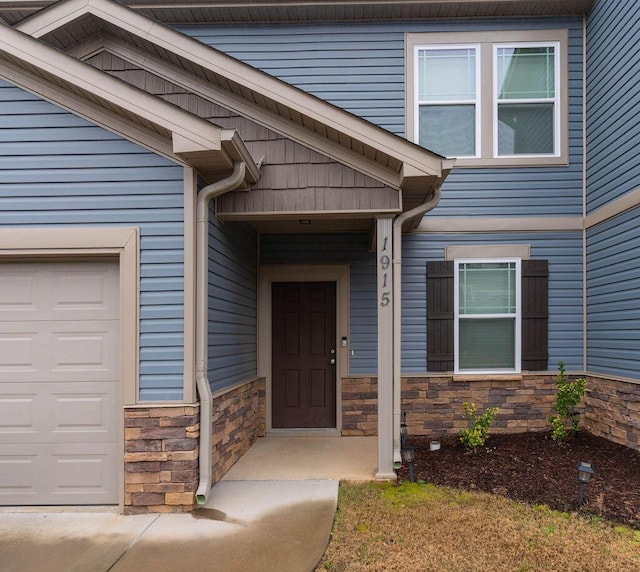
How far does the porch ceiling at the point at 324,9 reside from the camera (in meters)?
6.50

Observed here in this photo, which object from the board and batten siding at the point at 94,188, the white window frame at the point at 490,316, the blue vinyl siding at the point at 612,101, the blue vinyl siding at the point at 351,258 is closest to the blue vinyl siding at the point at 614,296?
the blue vinyl siding at the point at 612,101

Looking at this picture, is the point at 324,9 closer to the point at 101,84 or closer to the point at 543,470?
the point at 101,84

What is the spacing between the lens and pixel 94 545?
3.50 m

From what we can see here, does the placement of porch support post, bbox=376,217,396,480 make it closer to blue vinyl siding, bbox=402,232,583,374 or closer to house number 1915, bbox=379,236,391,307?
house number 1915, bbox=379,236,391,307

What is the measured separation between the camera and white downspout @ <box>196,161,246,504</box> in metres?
4.16

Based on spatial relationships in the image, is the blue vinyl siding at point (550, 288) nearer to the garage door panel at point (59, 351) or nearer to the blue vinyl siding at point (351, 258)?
the blue vinyl siding at point (351, 258)

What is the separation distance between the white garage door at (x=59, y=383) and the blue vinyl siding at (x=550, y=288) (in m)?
3.77

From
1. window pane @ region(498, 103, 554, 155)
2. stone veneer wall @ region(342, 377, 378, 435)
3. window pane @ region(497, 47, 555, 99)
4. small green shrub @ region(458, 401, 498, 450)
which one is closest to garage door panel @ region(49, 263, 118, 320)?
stone veneer wall @ region(342, 377, 378, 435)

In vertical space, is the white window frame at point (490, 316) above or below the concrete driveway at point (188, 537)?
above

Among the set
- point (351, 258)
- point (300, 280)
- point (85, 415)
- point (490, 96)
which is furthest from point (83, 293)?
point (490, 96)

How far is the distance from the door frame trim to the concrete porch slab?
19.6 inches

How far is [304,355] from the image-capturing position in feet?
22.6

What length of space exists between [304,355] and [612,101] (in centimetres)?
492

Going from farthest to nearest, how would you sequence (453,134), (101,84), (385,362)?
(453,134) → (385,362) → (101,84)
